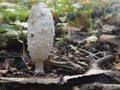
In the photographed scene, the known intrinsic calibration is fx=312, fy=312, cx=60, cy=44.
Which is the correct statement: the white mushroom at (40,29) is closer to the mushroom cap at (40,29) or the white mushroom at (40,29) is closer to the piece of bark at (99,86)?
the mushroom cap at (40,29)

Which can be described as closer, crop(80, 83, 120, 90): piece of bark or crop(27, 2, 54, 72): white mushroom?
crop(80, 83, 120, 90): piece of bark

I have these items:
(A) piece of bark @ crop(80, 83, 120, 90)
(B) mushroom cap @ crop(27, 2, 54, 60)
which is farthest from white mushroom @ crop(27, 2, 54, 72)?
(A) piece of bark @ crop(80, 83, 120, 90)

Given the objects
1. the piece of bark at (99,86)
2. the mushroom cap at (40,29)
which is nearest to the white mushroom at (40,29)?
the mushroom cap at (40,29)

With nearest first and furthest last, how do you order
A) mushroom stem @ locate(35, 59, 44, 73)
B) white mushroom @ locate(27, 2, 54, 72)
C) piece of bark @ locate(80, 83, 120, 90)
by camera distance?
piece of bark @ locate(80, 83, 120, 90)
white mushroom @ locate(27, 2, 54, 72)
mushroom stem @ locate(35, 59, 44, 73)

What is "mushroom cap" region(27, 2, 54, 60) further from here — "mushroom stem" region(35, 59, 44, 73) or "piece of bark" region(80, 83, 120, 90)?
"piece of bark" region(80, 83, 120, 90)

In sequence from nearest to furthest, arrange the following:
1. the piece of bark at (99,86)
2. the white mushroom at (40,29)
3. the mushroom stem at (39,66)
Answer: the piece of bark at (99,86) → the white mushroom at (40,29) → the mushroom stem at (39,66)

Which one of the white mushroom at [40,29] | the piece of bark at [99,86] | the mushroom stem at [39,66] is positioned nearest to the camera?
the piece of bark at [99,86]

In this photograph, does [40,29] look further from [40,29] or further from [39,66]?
[39,66]

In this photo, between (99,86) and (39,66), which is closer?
(99,86)

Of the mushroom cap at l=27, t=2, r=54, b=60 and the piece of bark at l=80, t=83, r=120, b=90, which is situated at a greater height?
the mushroom cap at l=27, t=2, r=54, b=60

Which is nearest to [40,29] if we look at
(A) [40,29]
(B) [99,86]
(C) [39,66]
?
(A) [40,29]
